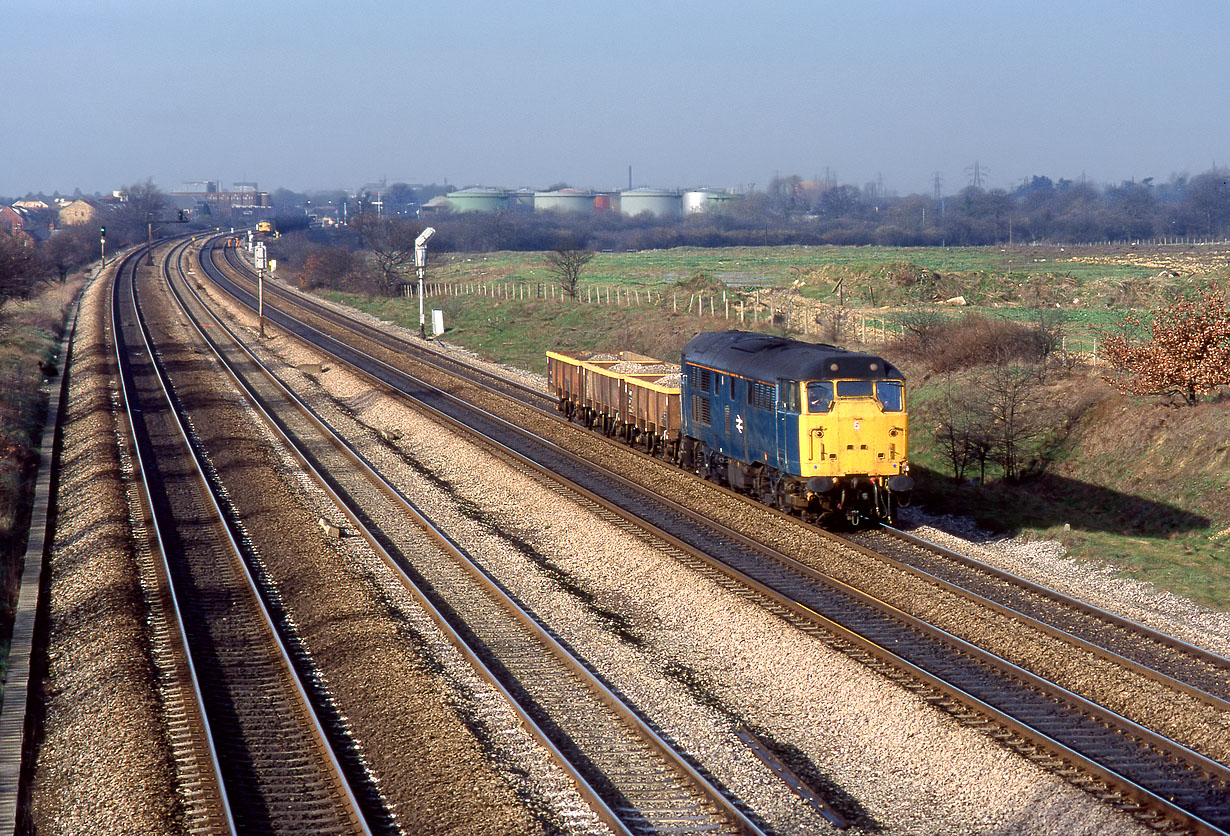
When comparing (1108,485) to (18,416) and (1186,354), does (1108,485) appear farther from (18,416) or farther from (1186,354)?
(18,416)

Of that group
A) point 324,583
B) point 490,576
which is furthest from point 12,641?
point 490,576

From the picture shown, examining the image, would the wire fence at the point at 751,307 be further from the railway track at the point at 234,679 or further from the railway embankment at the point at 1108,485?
the railway track at the point at 234,679

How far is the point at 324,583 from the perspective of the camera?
59.9 feet

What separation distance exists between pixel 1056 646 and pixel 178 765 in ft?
33.5

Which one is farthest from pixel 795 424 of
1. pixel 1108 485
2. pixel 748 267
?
pixel 748 267

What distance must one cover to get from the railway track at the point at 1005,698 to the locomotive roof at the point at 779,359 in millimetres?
3133

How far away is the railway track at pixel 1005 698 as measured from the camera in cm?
1051

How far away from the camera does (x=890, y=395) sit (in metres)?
20.5

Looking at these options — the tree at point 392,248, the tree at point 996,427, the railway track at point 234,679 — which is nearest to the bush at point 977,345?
the tree at point 996,427

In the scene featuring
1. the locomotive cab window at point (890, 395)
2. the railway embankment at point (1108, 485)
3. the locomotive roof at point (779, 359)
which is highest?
the locomotive roof at point (779, 359)

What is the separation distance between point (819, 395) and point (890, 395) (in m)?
1.39

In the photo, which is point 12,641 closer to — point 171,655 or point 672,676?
point 171,655

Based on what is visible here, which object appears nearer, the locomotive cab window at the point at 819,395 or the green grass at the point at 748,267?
the locomotive cab window at the point at 819,395

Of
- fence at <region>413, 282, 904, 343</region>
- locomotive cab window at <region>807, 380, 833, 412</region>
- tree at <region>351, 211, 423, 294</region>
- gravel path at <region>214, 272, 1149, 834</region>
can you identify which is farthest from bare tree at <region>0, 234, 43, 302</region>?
locomotive cab window at <region>807, 380, 833, 412</region>
